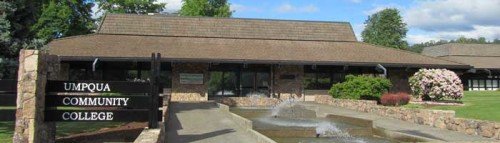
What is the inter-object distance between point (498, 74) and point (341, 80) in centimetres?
1982

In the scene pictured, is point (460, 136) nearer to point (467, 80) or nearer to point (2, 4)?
point (2, 4)

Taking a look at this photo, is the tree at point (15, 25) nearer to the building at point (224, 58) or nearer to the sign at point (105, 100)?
the sign at point (105, 100)

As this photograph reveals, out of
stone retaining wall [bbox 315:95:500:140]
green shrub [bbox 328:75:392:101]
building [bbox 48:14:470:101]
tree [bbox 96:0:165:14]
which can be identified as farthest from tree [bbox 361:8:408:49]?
stone retaining wall [bbox 315:95:500:140]

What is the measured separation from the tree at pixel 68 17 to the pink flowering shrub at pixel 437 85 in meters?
23.7

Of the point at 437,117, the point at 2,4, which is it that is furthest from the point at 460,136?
the point at 2,4

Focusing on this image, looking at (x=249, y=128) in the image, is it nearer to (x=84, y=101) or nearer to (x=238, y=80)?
(x=84, y=101)

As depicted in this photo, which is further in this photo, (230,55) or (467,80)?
(467,80)

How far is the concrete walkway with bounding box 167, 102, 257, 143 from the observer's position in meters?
13.0

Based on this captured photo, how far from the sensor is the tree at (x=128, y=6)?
47.5m

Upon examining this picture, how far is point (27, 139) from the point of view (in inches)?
381

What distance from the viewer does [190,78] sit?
2948 cm

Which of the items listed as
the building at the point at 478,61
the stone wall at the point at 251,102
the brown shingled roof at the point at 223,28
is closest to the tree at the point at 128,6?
the brown shingled roof at the point at 223,28

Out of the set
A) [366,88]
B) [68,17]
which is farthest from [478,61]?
[68,17]

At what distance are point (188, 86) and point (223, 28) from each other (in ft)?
23.2
